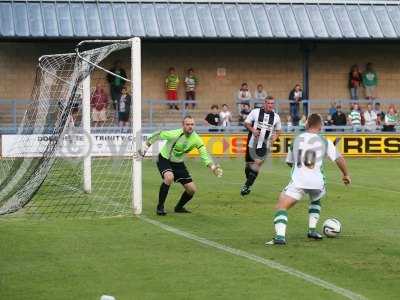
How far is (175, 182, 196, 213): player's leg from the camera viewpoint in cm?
1770

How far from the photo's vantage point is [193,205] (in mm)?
19266

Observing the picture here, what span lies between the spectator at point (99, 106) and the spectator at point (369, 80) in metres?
12.4

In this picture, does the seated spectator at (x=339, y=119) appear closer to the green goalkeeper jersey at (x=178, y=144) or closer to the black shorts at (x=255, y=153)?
the black shorts at (x=255, y=153)

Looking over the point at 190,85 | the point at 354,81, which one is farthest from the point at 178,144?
the point at 354,81

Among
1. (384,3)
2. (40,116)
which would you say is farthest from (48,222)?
(384,3)

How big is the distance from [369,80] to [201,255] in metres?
29.0

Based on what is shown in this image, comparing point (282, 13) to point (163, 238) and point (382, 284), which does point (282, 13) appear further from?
point (382, 284)

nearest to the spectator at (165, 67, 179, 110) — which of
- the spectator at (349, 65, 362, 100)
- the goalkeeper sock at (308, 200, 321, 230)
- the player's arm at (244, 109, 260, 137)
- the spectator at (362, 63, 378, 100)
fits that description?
the spectator at (349, 65, 362, 100)

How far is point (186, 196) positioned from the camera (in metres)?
17.8

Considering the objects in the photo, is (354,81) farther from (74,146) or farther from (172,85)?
(74,146)

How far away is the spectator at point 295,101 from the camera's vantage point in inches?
1502

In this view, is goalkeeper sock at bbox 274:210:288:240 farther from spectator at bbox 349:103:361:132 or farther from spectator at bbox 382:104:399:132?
spectator at bbox 382:104:399:132

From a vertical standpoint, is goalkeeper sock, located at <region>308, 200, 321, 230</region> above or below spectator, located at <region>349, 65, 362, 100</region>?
below

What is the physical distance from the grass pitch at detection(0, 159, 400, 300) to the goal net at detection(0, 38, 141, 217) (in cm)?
126
